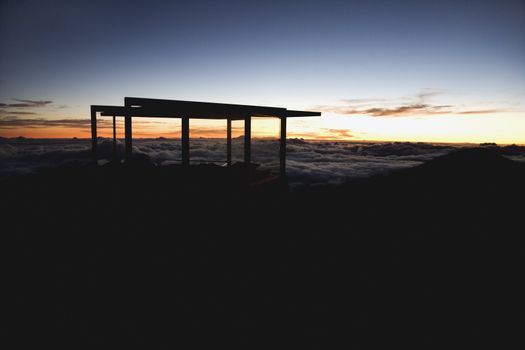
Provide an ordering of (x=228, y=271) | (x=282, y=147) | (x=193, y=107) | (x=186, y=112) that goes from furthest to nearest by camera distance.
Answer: (x=282, y=147)
(x=186, y=112)
(x=193, y=107)
(x=228, y=271)

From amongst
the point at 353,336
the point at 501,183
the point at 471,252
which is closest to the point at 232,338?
the point at 353,336

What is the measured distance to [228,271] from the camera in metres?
6.15

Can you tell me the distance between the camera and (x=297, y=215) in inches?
447

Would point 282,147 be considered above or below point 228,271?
above

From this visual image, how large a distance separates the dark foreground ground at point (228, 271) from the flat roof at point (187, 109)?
A: 2233 mm

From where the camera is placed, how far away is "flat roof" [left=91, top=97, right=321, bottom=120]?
20.5 ft

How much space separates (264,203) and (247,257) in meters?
3.20

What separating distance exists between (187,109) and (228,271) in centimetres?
421

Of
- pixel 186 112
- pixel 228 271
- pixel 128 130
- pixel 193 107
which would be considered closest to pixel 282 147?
pixel 186 112

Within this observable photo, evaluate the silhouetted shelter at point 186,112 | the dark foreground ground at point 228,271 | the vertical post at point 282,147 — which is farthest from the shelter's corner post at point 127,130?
the vertical post at point 282,147

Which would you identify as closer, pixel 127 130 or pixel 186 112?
pixel 127 130

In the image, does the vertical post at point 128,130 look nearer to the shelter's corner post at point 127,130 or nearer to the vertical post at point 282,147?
the shelter's corner post at point 127,130

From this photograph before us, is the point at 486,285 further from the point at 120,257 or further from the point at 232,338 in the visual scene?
the point at 120,257

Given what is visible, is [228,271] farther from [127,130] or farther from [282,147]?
[282,147]
